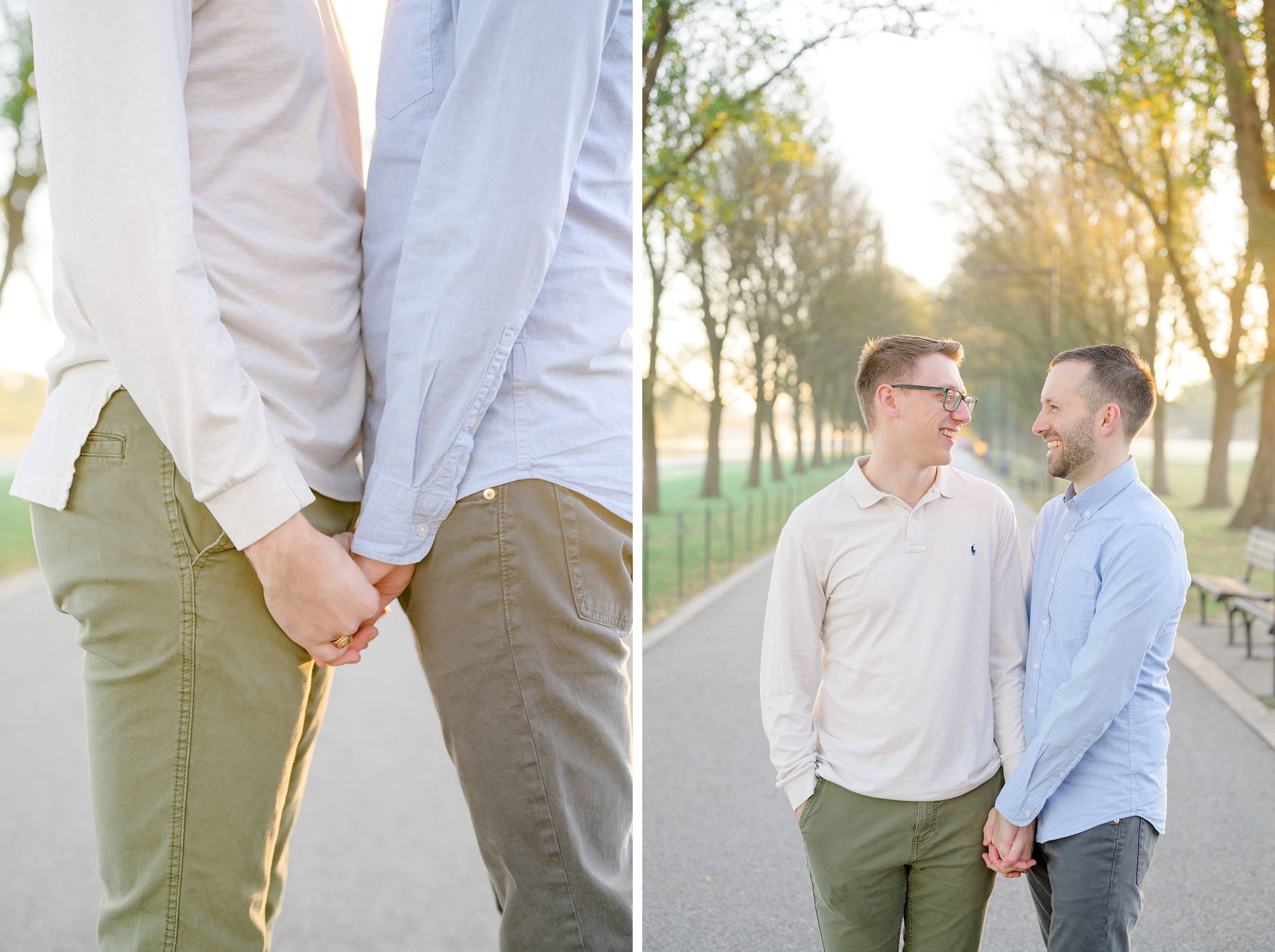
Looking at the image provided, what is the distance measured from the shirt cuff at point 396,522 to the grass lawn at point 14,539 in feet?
37.1

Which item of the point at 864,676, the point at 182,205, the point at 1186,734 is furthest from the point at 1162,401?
the point at 182,205

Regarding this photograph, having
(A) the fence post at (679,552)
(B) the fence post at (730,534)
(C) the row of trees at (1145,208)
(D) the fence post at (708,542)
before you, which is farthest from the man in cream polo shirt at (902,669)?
(D) the fence post at (708,542)

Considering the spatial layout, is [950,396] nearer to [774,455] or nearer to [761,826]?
[774,455]

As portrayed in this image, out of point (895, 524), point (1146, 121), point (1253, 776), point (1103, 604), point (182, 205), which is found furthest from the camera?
point (1146, 121)

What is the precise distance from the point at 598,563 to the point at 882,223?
1.54m

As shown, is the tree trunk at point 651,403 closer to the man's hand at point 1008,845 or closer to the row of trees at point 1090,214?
the row of trees at point 1090,214

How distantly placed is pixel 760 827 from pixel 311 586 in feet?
6.08

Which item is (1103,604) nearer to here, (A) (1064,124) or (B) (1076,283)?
(B) (1076,283)

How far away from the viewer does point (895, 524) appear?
1.72 m

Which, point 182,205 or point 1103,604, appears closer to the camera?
point 182,205

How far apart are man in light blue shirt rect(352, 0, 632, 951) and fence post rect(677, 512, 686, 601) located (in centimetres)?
299

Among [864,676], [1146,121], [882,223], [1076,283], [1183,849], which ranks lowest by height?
[1183,849]

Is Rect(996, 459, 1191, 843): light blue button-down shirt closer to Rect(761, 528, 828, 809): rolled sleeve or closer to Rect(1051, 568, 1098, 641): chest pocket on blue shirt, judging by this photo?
Rect(1051, 568, 1098, 641): chest pocket on blue shirt

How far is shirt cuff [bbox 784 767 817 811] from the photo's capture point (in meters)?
1.75
